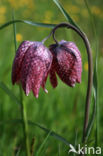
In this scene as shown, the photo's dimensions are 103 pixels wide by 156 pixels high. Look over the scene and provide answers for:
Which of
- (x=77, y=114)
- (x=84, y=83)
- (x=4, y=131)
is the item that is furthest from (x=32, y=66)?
(x=84, y=83)

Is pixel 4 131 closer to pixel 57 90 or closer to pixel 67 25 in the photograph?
pixel 57 90

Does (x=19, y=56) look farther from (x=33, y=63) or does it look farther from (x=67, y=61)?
(x=67, y=61)

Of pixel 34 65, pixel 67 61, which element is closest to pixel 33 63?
pixel 34 65

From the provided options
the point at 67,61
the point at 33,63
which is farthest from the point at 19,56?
the point at 67,61

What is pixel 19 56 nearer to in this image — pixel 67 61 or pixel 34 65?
pixel 34 65
